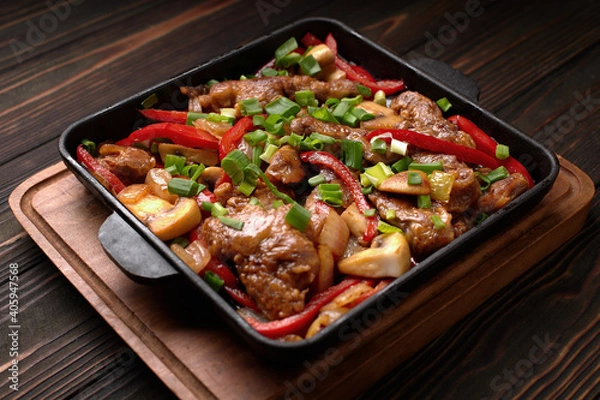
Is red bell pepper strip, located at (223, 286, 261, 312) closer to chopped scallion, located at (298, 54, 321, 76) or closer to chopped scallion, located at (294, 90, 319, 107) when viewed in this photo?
chopped scallion, located at (294, 90, 319, 107)

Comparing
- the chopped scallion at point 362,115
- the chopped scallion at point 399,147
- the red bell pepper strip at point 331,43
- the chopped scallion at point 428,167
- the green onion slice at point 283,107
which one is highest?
the red bell pepper strip at point 331,43

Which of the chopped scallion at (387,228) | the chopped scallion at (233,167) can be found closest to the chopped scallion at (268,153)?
the chopped scallion at (233,167)

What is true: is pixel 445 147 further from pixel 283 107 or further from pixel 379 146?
pixel 283 107

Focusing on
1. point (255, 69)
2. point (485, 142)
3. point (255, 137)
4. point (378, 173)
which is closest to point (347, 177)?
point (378, 173)

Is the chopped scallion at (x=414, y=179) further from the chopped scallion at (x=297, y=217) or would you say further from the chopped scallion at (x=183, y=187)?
the chopped scallion at (x=183, y=187)

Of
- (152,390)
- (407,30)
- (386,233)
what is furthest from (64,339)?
(407,30)

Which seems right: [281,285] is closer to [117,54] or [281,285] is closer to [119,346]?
[119,346]
